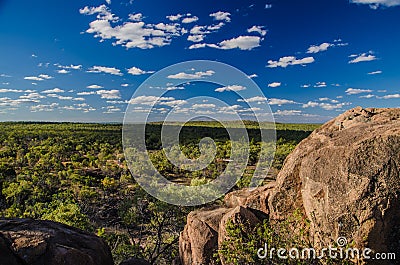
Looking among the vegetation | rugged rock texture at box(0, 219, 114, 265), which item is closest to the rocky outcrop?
rugged rock texture at box(0, 219, 114, 265)

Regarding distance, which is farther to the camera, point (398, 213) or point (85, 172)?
point (85, 172)

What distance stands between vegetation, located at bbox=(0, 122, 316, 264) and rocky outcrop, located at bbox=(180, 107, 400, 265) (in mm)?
10321

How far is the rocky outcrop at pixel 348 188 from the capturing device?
25.6 ft

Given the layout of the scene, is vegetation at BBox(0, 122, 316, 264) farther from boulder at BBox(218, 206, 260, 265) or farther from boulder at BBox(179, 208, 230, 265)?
boulder at BBox(218, 206, 260, 265)

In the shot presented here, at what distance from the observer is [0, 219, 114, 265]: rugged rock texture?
8.43 meters

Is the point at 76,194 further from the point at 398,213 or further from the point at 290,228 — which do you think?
the point at 398,213

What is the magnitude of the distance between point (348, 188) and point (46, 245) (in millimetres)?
7607

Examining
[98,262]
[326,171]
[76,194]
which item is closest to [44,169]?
[76,194]

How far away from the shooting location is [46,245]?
8.91m

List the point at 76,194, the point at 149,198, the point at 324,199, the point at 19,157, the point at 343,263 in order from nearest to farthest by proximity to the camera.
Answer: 1. the point at 343,263
2. the point at 324,199
3. the point at 149,198
4. the point at 76,194
5. the point at 19,157

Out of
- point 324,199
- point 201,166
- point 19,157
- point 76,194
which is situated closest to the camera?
point 324,199

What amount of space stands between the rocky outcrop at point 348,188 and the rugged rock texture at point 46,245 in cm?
392

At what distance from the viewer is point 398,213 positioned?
25.7 ft

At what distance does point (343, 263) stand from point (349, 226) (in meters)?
0.82
